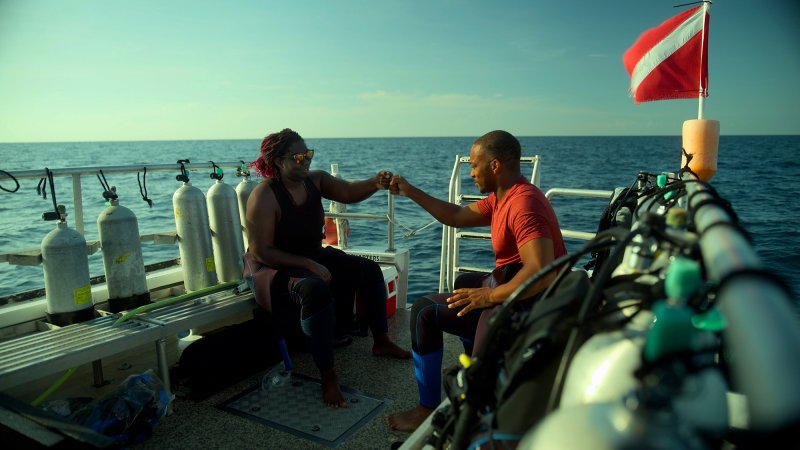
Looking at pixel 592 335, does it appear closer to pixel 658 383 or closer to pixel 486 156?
pixel 658 383

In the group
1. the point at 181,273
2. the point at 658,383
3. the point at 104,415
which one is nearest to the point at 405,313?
the point at 181,273

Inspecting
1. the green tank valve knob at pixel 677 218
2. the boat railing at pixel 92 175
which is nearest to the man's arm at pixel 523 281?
the green tank valve knob at pixel 677 218

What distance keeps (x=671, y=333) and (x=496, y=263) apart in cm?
218

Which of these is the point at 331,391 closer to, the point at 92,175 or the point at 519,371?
the point at 519,371

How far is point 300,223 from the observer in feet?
13.4

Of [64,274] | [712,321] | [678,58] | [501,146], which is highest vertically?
[678,58]

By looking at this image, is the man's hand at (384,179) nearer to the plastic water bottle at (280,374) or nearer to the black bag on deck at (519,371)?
the plastic water bottle at (280,374)

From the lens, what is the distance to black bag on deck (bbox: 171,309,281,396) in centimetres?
367

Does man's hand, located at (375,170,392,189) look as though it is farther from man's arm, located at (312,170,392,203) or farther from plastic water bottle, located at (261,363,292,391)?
plastic water bottle, located at (261,363,292,391)

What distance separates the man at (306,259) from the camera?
3588 mm

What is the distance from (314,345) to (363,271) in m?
0.87

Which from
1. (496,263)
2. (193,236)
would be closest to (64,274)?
(193,236)

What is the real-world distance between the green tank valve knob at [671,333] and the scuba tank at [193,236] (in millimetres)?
3881

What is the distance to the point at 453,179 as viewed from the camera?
514 cm
